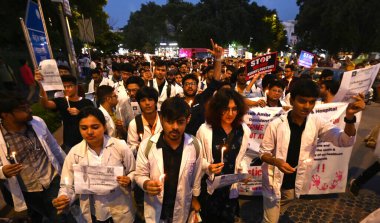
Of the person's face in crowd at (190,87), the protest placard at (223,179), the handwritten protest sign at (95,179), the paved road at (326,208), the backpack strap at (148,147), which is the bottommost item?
the paved road at (326,208)

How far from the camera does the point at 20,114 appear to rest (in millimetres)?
2668

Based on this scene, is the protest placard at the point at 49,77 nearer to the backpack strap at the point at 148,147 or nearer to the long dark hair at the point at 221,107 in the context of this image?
the backpack strap at the point at 148,147

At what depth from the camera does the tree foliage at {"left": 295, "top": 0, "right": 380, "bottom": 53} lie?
23717mm

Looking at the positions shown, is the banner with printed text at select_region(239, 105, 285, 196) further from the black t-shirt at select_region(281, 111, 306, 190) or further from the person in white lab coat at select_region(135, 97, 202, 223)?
the person in white lab coat at select_region(135, 97, 202, 223)

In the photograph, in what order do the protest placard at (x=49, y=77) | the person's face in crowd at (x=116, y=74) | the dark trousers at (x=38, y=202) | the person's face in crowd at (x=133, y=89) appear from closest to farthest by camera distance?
1. the dark trousers at (x=38, y=202)
2. the protest placard at (x=49, y=77)
3. the person's face in crowd at (x=133, y=89)
4. the person's face in crowd at (x=116, y=74)

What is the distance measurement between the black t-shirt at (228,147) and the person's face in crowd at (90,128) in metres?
1.15

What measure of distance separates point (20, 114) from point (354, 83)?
339 cm

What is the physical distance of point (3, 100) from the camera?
8.54 ft

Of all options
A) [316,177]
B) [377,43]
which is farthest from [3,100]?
[377,43]

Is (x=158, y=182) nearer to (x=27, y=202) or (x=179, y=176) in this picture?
(x=179, y=176)

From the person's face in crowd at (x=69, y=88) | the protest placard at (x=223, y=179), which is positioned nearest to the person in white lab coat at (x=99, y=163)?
the protest placard at (x=223, y=179)

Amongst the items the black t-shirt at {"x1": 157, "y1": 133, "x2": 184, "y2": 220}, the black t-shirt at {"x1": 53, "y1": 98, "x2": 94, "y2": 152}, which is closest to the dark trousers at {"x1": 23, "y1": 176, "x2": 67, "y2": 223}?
the black t-shirt at {"x1": 53, "y1": 98, "x2": 94, "y2": 152}

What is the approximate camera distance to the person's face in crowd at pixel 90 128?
2.37 meters

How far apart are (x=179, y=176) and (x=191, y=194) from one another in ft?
0.94
